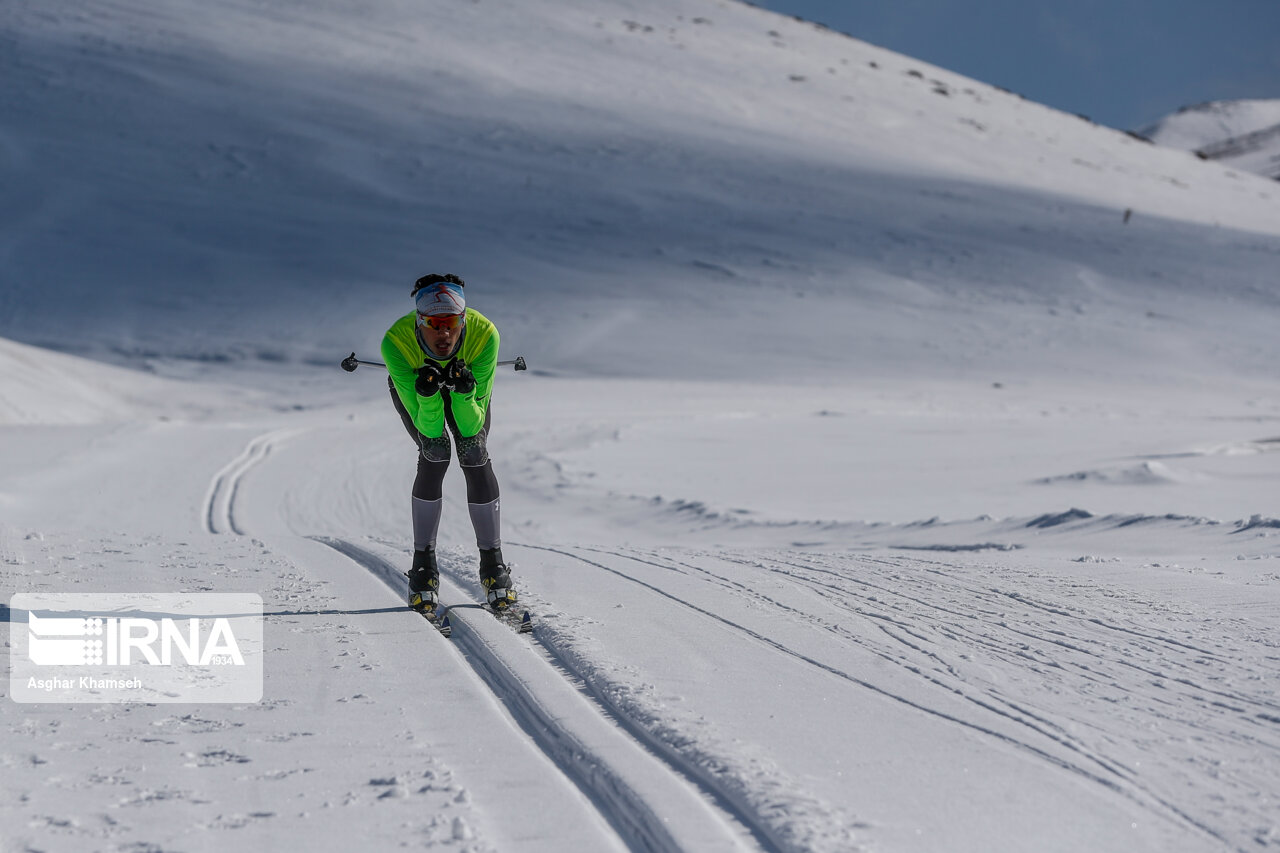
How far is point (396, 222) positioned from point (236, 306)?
22.1ft

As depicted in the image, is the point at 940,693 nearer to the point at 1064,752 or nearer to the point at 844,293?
the point at 1064,752

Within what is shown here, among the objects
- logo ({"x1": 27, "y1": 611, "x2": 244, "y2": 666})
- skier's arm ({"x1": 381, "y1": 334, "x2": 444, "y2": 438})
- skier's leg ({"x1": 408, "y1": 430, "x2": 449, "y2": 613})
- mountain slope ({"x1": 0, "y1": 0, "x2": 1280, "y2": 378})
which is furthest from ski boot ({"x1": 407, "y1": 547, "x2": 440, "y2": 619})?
mountain slope ({"x1": 0, "y1": 0, "x2": 1280, "y2": 378})

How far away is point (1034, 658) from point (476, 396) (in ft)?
7.84

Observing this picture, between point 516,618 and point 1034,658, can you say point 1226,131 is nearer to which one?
point 1034,658

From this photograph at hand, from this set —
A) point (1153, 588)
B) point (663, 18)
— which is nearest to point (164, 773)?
point (1153, 588)

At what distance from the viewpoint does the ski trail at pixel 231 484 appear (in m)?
9.84

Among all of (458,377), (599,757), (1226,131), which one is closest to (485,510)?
(458,377)

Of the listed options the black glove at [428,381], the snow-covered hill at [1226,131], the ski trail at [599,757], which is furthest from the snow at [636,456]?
the snow-covered hill at [1226,131]

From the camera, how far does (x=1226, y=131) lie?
523 feet

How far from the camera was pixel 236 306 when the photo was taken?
98.4 ft

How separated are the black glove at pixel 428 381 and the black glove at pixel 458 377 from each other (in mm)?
59

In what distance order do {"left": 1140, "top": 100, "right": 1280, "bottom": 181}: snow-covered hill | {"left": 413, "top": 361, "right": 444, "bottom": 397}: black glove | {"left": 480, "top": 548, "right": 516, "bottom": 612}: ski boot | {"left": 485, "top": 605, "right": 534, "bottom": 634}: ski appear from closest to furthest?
{"left": 485, "top": 605, "right": 534, "bottom": 634}: ski < {"left": 413, "top": 361, "right": 444, "bottom": 397}: black glove < {"left": 480, "top": 548, "right": 516, "bottom": 612}: ski boot < {"left": 1140, "top": 100, "right": 1280, "bottom": 181}: snow-covered hill

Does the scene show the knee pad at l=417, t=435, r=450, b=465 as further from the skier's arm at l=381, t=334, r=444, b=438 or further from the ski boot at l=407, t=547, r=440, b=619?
the ski boot at l=407, t=547, r=440, b=619

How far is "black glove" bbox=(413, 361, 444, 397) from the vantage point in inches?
179
